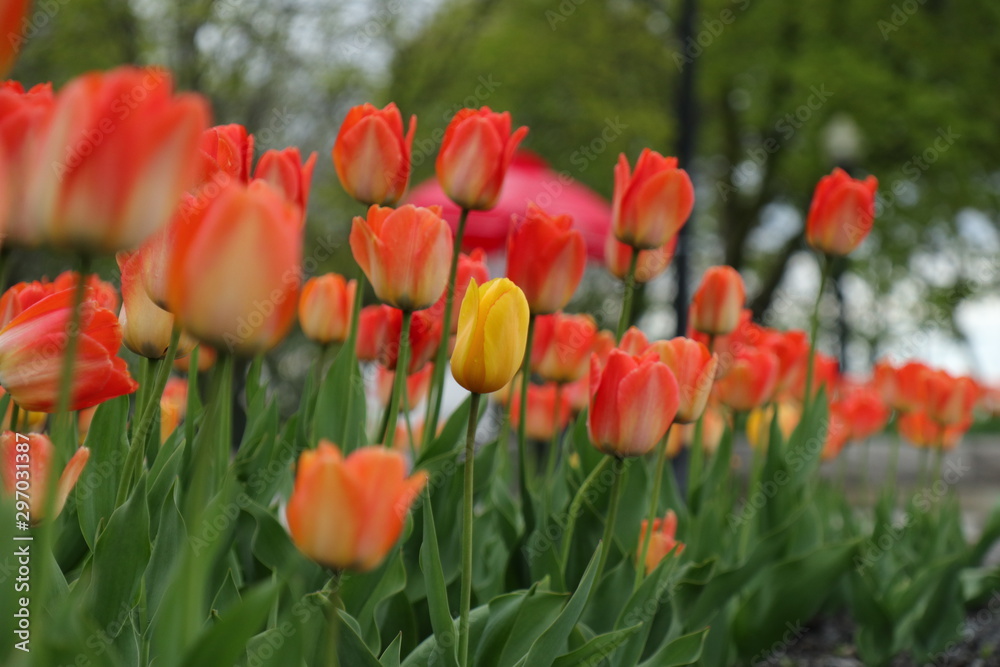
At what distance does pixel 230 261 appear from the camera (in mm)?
594

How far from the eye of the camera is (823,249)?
74.3 inches

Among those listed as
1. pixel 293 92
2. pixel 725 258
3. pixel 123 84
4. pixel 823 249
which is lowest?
pixel 725 258

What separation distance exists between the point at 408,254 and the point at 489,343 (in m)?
0.29

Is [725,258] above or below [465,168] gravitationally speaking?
below

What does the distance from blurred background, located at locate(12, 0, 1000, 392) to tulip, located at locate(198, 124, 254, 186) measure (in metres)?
7.22

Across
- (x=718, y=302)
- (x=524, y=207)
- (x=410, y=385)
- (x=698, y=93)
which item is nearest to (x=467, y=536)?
(x=718, y=302)

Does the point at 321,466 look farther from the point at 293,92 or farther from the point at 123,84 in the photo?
the point at 293,92

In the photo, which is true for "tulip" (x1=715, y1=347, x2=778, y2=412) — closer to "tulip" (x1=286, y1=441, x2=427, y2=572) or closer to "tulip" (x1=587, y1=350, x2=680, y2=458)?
"tulip" (x1=587, y1=350, x2=680, y2=458)

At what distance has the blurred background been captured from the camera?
27.8 feet

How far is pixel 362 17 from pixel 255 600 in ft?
28.6

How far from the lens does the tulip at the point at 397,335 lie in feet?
5.20

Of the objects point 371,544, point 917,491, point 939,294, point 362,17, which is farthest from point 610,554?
point 939,294

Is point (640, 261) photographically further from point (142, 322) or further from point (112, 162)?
point (112, 162)

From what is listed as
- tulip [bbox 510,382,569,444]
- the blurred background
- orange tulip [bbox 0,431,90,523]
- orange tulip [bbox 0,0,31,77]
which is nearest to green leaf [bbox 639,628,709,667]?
orange tulip [bbox 0,431,90,523]
